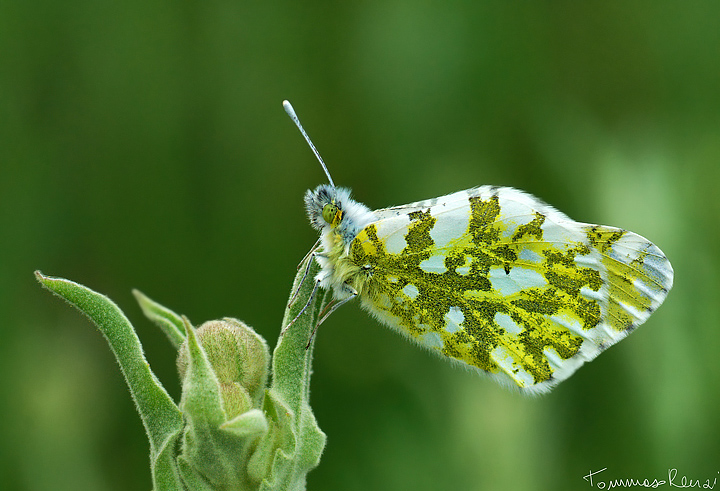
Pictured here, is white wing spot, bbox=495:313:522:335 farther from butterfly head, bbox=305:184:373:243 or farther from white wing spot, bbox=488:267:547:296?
butterfly head, bbox=305:184:373:243

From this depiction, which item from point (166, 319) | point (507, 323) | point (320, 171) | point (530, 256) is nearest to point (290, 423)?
point (166, 319)

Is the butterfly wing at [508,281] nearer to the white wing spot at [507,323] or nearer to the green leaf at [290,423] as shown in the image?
the white wing spot at [507,323]

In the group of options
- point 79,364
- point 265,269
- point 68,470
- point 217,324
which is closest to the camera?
point 217,324

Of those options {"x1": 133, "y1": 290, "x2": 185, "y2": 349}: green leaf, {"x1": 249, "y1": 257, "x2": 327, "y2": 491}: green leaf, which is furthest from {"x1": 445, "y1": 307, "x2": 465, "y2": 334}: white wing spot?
{"x1": 133, "y1": 290, "x2": 185, "y2": 349}: green leaf

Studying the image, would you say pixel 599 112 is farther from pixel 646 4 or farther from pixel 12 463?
pixel 12 463

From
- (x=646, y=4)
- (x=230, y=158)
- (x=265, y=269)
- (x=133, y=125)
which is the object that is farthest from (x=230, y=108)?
(x=646, y=4)

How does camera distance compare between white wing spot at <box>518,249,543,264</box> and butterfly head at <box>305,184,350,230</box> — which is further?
white wing spot at <box>518,249,543,264</box>

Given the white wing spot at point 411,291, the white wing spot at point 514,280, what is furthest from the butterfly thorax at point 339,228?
the white wing spot at point 514,280
